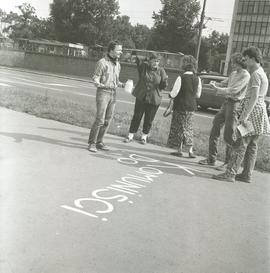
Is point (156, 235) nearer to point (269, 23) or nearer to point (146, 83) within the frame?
point (146, 83)

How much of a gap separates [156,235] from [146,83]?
4647 mm

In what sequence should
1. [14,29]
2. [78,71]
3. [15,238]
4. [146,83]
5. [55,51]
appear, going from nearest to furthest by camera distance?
[15,238], [146,83], [78,71], [55,51], [14,29]

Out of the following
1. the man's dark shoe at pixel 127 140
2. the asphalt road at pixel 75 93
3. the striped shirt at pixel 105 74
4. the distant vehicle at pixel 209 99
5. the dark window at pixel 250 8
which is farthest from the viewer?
the dark window at pixel 250 8

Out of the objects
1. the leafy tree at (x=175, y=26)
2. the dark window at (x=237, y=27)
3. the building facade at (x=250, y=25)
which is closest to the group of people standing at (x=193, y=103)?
the leafy tree at (x=175, y=26)

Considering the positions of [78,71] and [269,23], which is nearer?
[78,71]

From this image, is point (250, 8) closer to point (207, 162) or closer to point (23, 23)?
point (23, 23)

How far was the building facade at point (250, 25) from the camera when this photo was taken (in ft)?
240

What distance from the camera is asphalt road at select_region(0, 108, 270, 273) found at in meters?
3.49

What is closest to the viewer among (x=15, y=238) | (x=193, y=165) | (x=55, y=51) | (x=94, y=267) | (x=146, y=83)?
(x=94, y=267)

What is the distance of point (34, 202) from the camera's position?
14.8 feet

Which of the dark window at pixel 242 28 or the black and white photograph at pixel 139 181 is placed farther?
the dark window at pixel 242 28

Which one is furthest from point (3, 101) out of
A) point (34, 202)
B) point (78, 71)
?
point (78, 71)

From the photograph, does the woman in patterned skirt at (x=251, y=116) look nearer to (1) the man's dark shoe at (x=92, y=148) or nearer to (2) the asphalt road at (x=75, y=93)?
(1) the man's dark shoe at (x=92, y=148)

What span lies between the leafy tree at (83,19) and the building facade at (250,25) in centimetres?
2199
